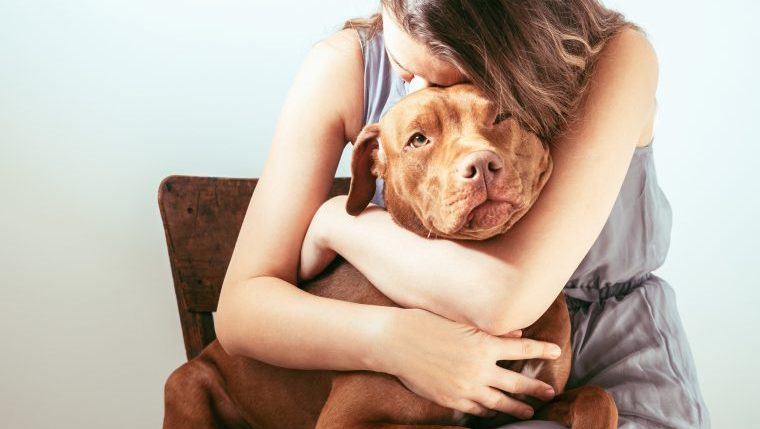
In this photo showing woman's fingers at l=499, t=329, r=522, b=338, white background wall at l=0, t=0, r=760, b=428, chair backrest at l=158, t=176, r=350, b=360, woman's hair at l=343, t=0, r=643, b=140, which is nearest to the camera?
woman's hair at l=343, t=0, r=643, b=140

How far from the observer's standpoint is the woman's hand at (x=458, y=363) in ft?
5.69

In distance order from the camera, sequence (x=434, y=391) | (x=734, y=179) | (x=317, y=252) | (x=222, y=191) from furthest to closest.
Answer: (x=734, y=179) → (x=222, y=191) → (x=317, y=252) → (x=434, y=391)

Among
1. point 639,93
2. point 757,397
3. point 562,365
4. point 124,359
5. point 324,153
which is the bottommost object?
point 757,397

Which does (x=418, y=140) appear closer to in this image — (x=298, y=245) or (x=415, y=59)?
(x=415, y=59)

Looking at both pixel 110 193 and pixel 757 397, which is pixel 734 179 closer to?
pixel 757 397

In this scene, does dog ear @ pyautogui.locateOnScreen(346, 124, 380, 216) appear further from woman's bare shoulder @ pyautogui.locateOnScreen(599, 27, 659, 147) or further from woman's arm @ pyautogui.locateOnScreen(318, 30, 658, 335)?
woman's bare shoulder @ pyautogui.locateOnScreen(599, 27, 659, 147)

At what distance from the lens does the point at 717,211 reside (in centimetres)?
324

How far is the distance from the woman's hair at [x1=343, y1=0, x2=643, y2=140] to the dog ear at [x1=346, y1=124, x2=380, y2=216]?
12.0 inches

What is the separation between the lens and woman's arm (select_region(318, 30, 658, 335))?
1.74m

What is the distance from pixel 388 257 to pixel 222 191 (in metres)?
1.00

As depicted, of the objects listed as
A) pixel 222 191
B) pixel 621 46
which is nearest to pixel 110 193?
pixel 222 191

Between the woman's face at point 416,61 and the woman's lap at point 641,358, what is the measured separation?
2.64 feet

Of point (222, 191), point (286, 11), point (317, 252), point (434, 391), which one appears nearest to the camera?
point (434, 391)

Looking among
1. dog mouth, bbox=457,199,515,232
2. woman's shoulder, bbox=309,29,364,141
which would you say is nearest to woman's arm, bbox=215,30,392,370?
woman's shoulder, bbox=309,29,364,141
